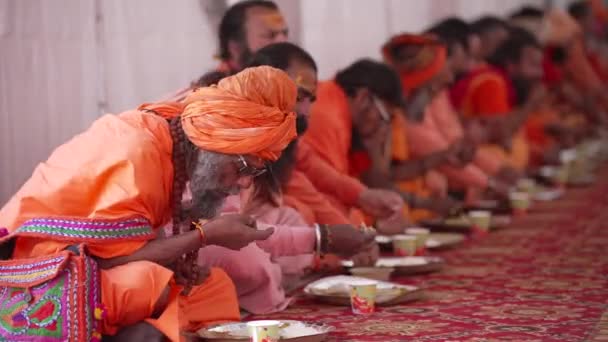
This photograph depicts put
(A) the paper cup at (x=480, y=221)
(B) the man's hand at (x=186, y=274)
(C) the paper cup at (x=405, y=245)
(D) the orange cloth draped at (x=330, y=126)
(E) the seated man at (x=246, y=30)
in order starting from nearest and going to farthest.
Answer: (B) the man's hand at (x=186, y=274) → (E) the seated man at (x=246, y=30) → (C) the paper cup at (x=405, y=245) → (D) the orange cloth draped at (x=330, y=126) → (A) the paper cup at (x=480, y=221)

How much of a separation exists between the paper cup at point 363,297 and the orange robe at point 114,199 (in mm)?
886

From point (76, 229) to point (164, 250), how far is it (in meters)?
0.28

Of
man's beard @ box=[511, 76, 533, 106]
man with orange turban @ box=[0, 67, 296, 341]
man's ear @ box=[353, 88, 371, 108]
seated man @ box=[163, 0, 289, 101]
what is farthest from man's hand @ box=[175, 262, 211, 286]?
man's beard @ box=[511, 76, 533, 106]

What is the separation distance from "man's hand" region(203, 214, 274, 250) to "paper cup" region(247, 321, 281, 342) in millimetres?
321

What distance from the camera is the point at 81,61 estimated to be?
14.4 ft

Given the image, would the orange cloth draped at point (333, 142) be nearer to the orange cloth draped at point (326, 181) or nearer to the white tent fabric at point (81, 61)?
the orange cloth draped at point (326, 181)

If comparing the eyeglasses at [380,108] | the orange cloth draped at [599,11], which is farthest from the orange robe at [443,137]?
the orange cloth draped at [599,11]

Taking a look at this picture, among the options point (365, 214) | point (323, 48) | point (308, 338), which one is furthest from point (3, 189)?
point (323, 48)

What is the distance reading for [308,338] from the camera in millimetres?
3420

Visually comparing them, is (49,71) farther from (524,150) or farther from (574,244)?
(524,150)

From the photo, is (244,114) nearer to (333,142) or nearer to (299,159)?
(299,159)

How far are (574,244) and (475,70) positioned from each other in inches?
98.0

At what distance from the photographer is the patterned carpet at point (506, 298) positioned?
3709 millimetres

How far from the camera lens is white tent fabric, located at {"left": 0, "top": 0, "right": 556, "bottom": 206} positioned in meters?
4.13
